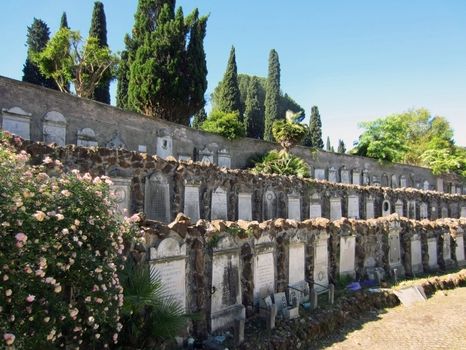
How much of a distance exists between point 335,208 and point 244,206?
5026 millimetres

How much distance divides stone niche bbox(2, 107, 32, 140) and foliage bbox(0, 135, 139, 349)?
7.30m

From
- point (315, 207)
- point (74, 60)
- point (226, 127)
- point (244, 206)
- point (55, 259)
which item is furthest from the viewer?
point (74, 60)

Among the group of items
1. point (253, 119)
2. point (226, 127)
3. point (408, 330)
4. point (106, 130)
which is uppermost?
point (253, 119)

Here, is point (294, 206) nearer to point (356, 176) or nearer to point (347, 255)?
point (347, 255)

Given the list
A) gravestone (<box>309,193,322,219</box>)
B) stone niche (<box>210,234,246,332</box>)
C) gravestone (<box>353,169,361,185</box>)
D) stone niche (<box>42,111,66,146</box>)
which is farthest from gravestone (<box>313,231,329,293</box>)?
gravestone (<box>353,169,361,185</box>)

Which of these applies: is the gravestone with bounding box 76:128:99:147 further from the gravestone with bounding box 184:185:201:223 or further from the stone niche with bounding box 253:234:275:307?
the stone niche with bounding box 253:234:275:307

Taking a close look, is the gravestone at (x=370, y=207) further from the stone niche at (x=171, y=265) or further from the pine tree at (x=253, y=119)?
the pine tree at (x=253, y=119)

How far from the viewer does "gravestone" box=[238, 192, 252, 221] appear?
12.2 meters

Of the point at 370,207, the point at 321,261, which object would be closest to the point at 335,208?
the point at 370,207

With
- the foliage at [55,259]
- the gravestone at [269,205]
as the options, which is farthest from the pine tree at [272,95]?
the foliage at [55,259]

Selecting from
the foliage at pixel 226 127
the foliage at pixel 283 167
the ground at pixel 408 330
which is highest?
the foliage at pixel 226 127

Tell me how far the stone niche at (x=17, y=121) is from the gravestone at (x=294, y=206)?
8.53 meters

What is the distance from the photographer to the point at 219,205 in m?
11.5

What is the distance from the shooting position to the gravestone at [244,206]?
12.2m
